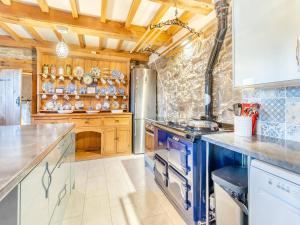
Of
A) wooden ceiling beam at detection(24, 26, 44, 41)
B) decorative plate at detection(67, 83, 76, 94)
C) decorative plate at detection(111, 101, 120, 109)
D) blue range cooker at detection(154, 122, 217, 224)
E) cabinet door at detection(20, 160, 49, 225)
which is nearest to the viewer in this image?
cabinet door at detection(20, 160, 49, 225)

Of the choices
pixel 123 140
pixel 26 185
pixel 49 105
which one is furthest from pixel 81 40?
pixel 26 185

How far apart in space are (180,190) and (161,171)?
553 millimetres

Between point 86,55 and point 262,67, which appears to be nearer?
point 262,67

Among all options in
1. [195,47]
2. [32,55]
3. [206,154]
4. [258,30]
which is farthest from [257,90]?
[32,55]

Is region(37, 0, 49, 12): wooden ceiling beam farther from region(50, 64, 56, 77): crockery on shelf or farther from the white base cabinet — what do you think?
the white base cabinet

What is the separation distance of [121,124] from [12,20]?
8.67 feet

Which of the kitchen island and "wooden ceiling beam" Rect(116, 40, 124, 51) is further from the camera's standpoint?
"wooden ceiling beam" Rect(116, 40, 124, 51)

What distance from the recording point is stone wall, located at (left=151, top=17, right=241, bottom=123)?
2.07 meters

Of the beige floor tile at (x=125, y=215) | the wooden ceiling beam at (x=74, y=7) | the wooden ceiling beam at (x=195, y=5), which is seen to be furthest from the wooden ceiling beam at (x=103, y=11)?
the beige floor tile at (x=125, y=215)

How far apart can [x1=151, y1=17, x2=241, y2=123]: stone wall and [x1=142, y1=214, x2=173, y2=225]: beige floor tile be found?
1299 millimetres

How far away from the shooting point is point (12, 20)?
2598 millimetres

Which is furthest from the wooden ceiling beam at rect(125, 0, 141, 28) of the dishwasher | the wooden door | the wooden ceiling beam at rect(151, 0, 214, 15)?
the wooden door

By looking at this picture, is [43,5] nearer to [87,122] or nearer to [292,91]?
[87,122]

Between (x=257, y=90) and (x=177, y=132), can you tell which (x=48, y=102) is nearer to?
(x=177, y=132)
